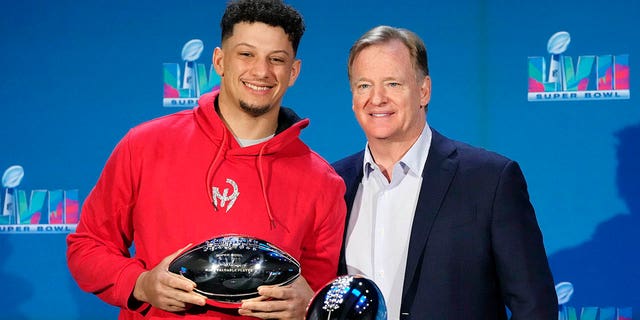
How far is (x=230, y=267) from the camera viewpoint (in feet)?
5.53

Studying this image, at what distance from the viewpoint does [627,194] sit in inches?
132

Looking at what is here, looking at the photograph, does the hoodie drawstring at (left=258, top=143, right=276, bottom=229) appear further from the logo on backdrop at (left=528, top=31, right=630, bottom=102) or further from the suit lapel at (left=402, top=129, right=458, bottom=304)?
the logo on backdrop at (left=528, top=31, right=630, bottom=102)

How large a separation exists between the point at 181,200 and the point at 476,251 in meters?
0.77

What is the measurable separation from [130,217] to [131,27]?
5.65 ft

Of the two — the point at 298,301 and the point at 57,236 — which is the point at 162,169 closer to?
the point at 298,301

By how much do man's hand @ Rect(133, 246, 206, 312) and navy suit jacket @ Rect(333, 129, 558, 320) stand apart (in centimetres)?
68

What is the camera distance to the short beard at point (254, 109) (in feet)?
6.68

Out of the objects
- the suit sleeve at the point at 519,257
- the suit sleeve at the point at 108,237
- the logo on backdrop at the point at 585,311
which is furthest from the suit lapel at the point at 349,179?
the logo on backdrop at the point at 585,311

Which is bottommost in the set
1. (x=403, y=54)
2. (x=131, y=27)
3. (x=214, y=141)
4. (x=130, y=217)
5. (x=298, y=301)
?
(x=298, y=301)

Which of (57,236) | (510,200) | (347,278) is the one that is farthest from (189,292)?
(57,236)

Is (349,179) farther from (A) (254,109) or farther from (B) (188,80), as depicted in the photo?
(B) (188,80)

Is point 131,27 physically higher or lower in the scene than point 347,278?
higher

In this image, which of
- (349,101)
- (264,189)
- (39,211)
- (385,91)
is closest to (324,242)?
(264,189)

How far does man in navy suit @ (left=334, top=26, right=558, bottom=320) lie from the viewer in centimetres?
224
